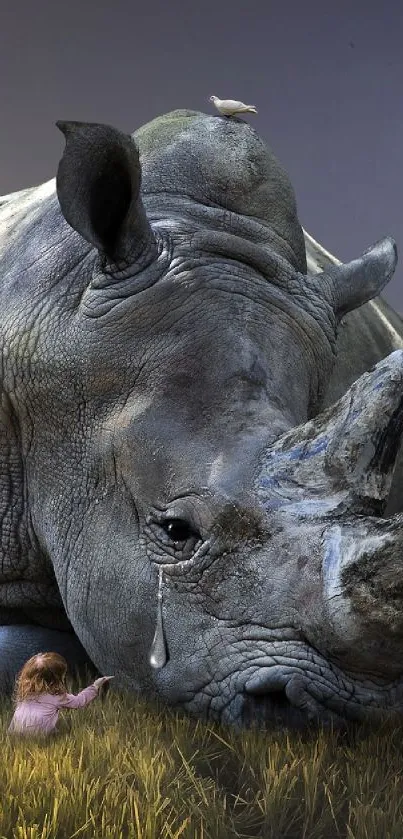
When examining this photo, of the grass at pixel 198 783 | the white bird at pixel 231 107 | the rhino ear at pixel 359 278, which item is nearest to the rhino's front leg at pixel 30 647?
the grass at pixel 198 783

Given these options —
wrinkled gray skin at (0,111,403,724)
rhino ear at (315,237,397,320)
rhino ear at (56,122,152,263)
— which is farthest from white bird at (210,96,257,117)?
rhino ear at (56,122,152,263)

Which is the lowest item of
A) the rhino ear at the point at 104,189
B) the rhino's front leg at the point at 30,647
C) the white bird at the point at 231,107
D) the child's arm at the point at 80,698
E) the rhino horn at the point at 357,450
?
the rhino's front leg at the point at 30,647

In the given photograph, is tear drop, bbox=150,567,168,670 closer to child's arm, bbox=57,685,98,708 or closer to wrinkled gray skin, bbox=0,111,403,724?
wrinkled gray skin, bbox=0,111,403,724

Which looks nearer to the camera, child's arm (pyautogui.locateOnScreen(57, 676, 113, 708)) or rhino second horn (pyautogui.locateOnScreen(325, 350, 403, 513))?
rhino second horn (pyautogui.locateOnScreen(325, 350, 403, 513))

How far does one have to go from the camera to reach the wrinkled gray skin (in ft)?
9.66

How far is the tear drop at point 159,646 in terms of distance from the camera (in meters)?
3.29

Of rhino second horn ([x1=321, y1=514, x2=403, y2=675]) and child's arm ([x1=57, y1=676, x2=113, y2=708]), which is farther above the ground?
rhino second horn ([x1=321, y1=514, x2=403, y2=675])

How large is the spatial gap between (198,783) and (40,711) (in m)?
0.77

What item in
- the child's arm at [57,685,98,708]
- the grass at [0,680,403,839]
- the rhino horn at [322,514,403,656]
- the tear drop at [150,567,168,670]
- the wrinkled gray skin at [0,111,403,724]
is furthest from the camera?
the tear drop at [150,567,168,670]

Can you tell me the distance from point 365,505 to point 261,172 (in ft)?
6.67

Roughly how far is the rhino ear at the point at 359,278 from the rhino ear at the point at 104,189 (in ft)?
2.86

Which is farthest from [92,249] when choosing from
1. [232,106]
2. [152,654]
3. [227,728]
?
[227,728]

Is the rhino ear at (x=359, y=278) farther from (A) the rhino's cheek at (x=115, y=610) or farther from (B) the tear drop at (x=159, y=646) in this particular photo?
(B) the tear drop at (x=159, y=646)

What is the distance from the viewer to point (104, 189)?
12.3ft
